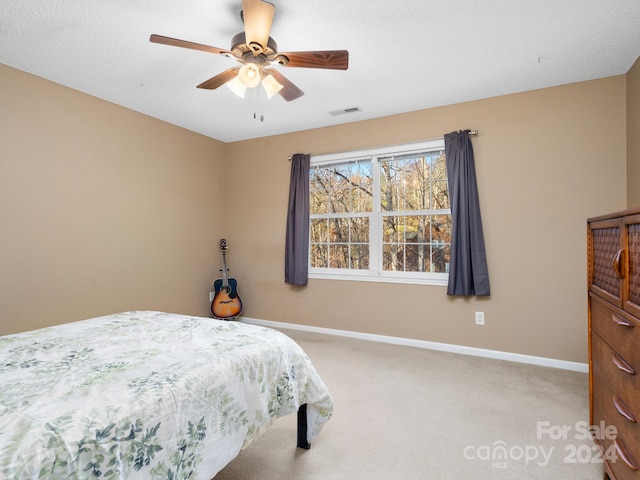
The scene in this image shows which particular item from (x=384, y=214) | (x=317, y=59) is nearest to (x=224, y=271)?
(x=384, y=214)

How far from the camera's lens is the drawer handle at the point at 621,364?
1210mm

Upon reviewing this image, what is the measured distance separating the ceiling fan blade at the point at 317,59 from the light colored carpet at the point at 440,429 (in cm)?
215

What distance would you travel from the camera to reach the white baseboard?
298 cm

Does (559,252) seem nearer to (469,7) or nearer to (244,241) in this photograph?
(469,7)

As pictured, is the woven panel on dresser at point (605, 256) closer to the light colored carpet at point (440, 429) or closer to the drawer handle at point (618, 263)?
the drawer handle at point (618, 263)

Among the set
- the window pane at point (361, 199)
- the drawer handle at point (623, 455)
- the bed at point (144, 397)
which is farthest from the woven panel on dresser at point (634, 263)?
the window pane at point (361, 199)

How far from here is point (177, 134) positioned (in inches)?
162

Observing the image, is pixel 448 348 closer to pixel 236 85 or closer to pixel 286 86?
pixel 286 86

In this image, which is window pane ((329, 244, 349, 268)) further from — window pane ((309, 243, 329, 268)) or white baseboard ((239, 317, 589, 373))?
white baseboard ((239, 317, 589, 373))

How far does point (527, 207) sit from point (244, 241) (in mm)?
3324

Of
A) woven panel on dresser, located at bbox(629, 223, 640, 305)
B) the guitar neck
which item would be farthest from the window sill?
woven panel on dresser, located at bbox(629, 223, 640, 305)

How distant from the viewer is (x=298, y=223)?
4164 millimetres

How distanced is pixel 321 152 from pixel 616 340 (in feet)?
11.0

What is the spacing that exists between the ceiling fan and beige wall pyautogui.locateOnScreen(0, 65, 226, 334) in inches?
66.9
